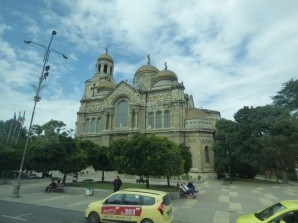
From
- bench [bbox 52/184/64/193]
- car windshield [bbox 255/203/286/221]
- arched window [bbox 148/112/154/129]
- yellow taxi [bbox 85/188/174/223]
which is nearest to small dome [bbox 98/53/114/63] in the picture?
arched window [bbox 148/112/154/129]

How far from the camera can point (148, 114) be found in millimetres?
46906

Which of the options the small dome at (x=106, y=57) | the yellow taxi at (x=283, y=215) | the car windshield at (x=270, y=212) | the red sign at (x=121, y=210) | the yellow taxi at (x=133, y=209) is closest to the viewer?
the yellow taxi at (x=283, y=215)

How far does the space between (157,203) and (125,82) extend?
41357mm

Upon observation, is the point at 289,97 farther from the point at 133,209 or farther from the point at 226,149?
the point at 133,209

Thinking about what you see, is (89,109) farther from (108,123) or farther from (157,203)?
(157,203)

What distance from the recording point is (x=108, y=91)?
181 feet

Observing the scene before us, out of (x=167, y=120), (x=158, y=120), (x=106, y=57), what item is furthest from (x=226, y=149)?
(x=106, y=57)

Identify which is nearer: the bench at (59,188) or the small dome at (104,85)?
the bench at (59,188)

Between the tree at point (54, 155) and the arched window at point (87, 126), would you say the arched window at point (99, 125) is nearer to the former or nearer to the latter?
the arched window at point (87, 126)

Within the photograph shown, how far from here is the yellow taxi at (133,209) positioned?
9.39 m

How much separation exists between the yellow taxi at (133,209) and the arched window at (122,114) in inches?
1471

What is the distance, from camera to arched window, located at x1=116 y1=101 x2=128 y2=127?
158 feet

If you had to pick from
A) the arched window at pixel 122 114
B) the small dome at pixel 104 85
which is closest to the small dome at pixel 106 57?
the small dome at pixel 104 85

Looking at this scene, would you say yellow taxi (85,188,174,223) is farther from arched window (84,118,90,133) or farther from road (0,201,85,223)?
arched window (84,118,90,133)
